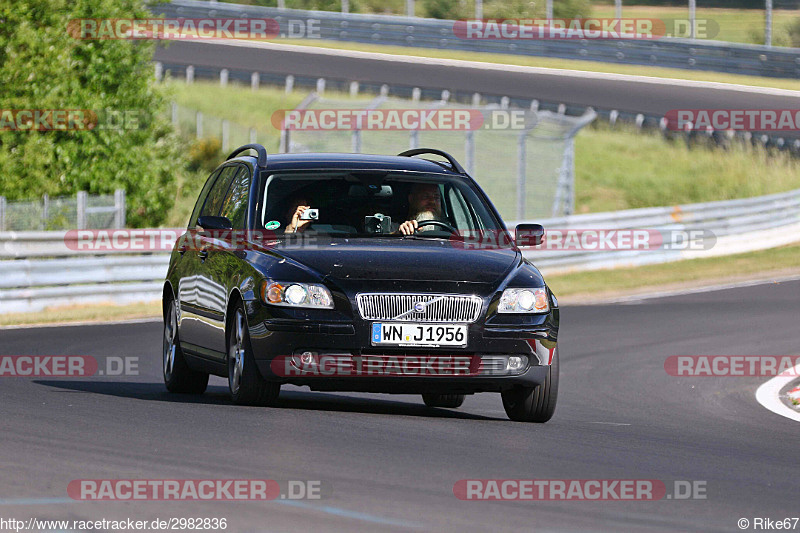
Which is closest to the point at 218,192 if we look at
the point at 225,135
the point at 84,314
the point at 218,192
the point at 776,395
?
the point at 218,192

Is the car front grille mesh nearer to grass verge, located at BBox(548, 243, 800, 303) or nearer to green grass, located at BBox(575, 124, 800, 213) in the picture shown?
grass verge, located at BBox(548, 243, 800, 303)

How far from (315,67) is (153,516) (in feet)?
145

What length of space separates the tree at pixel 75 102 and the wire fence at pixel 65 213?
3.54 metres

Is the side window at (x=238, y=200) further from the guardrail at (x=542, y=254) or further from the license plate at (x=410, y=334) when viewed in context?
the guardrail at (x=542, y=254)

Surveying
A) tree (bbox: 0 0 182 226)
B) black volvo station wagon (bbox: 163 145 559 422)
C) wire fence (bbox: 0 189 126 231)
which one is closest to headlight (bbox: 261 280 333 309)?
black volvo station wagon (bbox: 163 145 559 422)

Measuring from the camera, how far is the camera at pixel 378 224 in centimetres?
1036

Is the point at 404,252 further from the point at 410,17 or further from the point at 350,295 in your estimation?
the point at 410,17

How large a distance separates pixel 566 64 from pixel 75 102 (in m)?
26.2

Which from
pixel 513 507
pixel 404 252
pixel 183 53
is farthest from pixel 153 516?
pixel 183 53

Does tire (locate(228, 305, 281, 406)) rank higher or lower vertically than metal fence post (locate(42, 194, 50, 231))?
higher

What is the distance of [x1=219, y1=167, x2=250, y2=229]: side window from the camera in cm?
1059

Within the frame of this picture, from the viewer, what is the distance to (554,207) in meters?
30.6

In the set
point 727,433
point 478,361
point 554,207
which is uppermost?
point 478,361

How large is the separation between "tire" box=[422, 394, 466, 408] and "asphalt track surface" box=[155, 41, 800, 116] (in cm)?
3130
